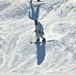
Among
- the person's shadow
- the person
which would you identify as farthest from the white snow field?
the person

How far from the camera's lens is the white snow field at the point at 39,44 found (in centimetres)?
679

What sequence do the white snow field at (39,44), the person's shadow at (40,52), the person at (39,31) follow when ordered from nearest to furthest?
the white snow field at (39,44), the person's shadow at (40,52), the person at (39,31)

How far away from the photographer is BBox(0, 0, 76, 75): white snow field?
679cm

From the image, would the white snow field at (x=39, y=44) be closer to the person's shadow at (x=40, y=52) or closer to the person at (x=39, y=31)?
the person's shadow at (x=40, y=52)

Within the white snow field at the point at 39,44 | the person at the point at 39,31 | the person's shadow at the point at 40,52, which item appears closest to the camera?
the white snow field at the point at 39,44

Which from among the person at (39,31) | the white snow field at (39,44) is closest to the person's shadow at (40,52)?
the white snow field at (39,44)

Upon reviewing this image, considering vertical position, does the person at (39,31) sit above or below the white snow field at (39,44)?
above

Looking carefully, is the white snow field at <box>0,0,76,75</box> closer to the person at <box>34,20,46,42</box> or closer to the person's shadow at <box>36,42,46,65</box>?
the person's shadow at <box>36,42,46,65</box>

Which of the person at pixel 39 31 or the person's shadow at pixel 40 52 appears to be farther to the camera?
the person at pixel 39 31

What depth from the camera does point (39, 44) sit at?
770 centimetres

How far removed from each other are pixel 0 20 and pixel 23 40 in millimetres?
1781

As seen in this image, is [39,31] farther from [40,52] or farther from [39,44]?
[40,52]

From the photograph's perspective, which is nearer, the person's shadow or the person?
the person's shadow

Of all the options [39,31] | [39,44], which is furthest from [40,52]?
[39,31]
